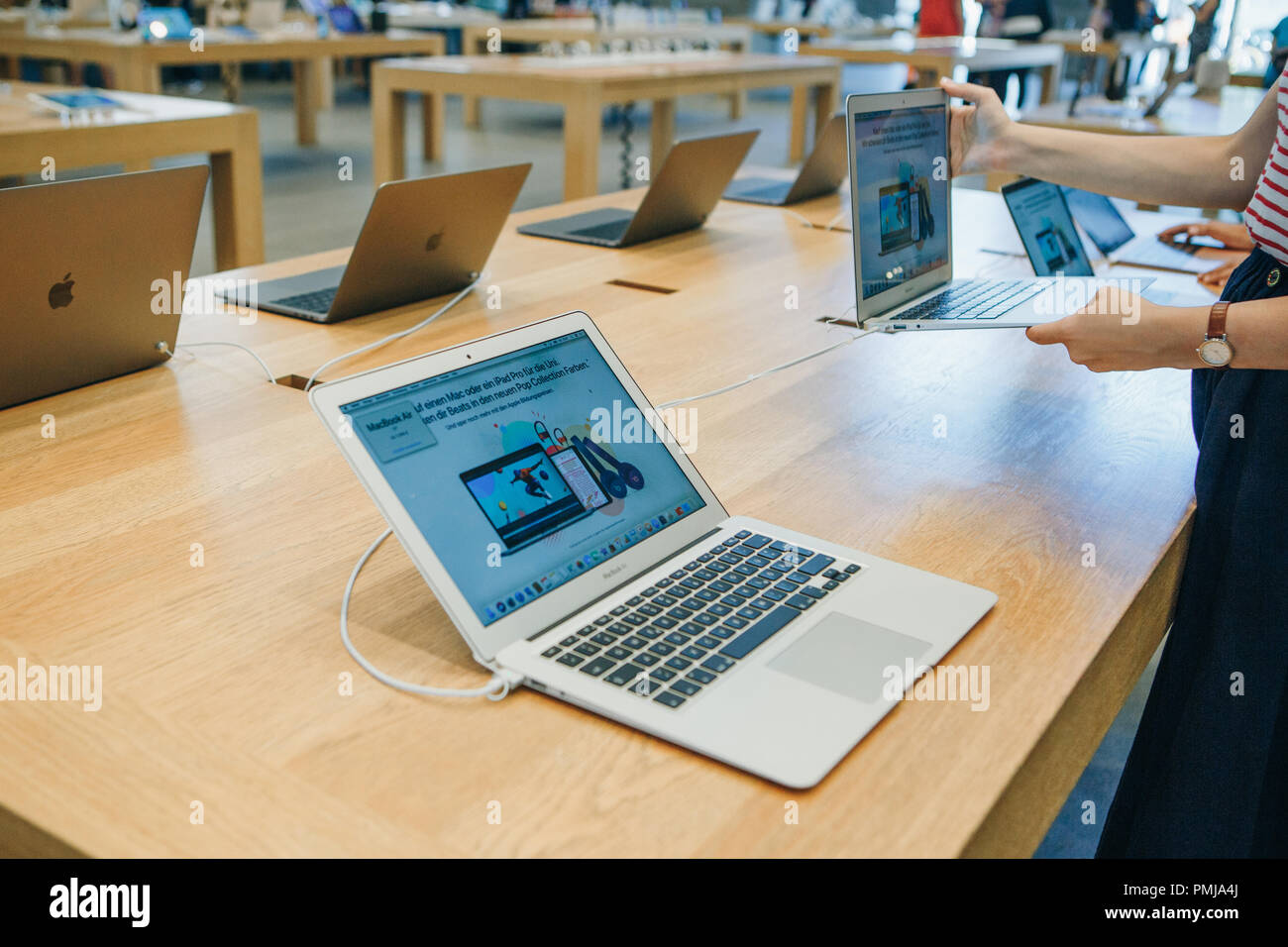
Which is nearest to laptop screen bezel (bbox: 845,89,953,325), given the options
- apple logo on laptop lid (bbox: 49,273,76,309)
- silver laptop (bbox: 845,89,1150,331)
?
silver laptop (bbox: 845,89,1150,331)

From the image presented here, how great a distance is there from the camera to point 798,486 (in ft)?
3.49

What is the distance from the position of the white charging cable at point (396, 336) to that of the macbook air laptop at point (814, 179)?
3.01 feet

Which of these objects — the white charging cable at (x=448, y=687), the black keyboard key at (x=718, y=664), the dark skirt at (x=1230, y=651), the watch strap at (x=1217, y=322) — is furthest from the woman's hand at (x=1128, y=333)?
the white charging cable at (x=448, y=687)

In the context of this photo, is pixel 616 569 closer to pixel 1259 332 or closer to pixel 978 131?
pixel 1259 332

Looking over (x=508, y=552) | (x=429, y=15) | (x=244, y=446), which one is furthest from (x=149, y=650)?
(x=429, y=15)

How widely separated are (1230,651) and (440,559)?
815mm

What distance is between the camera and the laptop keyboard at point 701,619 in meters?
0.72

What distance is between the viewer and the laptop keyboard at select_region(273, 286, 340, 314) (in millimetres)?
1523

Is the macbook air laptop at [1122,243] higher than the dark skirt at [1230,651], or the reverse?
the macbook air laptop at [1122,243]

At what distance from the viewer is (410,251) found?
1503mm

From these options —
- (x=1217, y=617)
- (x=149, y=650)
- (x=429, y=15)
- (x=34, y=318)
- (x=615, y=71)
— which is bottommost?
(x=1217, y=617)

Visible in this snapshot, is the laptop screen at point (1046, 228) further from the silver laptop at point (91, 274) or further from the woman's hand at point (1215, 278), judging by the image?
the silver laptop at point (91, 274)

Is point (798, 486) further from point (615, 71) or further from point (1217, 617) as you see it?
point (615, 71)
